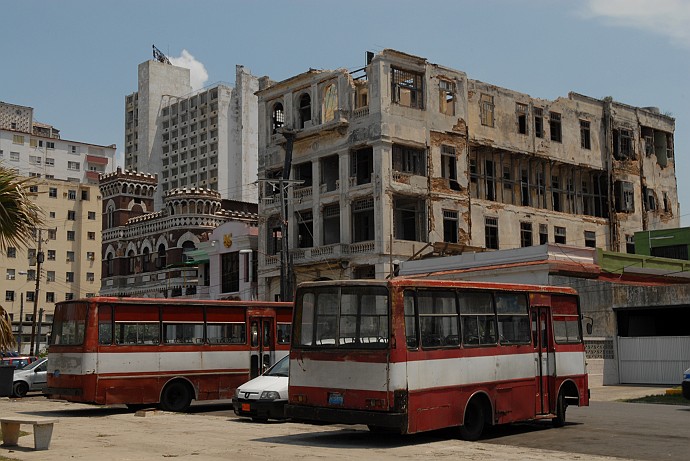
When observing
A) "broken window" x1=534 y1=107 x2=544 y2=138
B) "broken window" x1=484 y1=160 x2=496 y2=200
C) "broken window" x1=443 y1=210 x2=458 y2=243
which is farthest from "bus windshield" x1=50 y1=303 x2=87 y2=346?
"broken window" x1=534 y1=107 x2=544 y2=138

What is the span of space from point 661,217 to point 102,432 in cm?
5273

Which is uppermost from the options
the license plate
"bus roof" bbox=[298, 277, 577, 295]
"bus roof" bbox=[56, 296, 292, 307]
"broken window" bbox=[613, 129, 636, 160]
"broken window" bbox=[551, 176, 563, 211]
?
"broken window" bbox=[613, 129, 636, 160]

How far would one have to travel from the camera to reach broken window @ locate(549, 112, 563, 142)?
188 ft

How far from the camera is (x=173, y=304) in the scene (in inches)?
948

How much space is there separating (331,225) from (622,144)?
2300cm

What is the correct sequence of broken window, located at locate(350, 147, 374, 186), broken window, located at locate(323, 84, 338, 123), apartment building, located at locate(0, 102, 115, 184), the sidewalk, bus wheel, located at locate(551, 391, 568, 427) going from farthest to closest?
apartment building, located at locate(0, 102, 115, 184)
broken window, located at locate(323, 84, 338, 123)
broken window, located at locate(350, 147, 374, 186)
bus wheel, located at locate(551, 391, 568, 427)
the sidewalk

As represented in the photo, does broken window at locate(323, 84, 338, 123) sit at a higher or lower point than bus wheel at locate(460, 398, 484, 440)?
higher

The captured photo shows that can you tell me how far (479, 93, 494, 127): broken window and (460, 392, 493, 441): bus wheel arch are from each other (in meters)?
38.3

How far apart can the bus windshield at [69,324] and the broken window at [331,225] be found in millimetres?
27714

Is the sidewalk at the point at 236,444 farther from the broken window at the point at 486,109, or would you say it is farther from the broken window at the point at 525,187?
the broken window at the point at 525,187

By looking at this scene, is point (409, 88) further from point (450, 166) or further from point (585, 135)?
point (585, 135)

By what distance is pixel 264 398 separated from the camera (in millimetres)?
20375

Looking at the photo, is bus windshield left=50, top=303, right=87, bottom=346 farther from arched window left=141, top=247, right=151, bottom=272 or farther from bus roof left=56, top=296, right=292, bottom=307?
arched window left=141, top=247, right=151, bottom=272

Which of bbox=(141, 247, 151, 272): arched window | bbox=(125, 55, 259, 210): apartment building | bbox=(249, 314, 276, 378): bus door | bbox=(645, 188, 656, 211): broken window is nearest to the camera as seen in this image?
bbox=(249, 314, 276, 378): bus door
